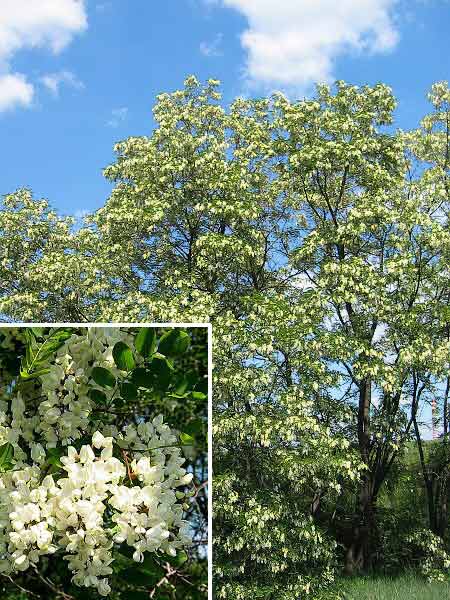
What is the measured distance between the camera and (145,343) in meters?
2.36

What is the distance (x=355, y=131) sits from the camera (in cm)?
1232

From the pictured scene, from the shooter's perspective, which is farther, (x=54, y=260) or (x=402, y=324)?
(x=54, y=260)

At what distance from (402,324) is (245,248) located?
2625 mm

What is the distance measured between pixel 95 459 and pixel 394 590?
982 cm

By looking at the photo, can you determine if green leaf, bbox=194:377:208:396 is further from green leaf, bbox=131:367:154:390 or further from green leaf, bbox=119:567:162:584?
green leaf, bbox=119:567:162:584

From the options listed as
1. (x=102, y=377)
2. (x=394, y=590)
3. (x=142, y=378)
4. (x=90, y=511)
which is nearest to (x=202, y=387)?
(x=142, y=378)

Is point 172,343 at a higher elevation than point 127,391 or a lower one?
higher

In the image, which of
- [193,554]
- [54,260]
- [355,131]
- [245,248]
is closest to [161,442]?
[193,554]

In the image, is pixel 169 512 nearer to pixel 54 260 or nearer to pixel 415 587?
pixel 415 587

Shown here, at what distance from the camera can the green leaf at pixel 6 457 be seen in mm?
2244

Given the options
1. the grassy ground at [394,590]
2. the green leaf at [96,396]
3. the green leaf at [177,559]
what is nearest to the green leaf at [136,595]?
the green leaf at [177,559]

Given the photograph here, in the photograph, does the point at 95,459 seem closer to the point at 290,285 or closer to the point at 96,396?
the point at 96,396

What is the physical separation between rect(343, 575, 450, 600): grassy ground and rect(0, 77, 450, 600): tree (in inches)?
25.2

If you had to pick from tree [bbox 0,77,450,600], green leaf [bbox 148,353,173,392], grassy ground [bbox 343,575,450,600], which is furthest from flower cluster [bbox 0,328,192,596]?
grassy ground [bbox 343,575,450,600]
